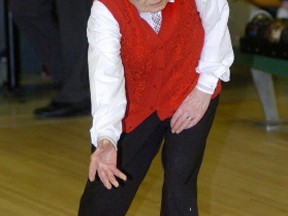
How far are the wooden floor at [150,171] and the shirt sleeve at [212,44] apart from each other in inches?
49.2

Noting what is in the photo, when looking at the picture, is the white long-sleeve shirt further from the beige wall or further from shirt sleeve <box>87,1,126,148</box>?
the beige wall

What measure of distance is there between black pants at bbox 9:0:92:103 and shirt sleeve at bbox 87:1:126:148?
9.99 feet

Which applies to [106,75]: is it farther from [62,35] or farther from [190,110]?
[62,35]

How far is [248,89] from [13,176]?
2.63 m

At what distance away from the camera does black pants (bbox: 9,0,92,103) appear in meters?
5.52

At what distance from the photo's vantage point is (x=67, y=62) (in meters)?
5.63

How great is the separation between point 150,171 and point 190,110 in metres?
1.82

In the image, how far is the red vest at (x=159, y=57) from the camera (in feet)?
8.18

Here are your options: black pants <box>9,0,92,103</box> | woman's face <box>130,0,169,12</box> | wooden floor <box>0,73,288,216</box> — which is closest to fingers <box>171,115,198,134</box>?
woman's face <box>130,0,169,12</box>

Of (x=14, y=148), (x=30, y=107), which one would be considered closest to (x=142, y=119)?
(x=14, y=148)

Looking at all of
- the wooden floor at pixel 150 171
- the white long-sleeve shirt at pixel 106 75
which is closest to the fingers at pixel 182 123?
the white long-sleeve shirt at pixel 106 75

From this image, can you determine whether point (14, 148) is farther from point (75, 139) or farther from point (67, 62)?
point (67, 62)

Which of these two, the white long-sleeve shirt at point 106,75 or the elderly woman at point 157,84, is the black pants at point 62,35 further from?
the white long-sleeve shirt at point 106,75

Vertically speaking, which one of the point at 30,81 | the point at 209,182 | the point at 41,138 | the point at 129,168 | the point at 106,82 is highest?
the point at 106,82
